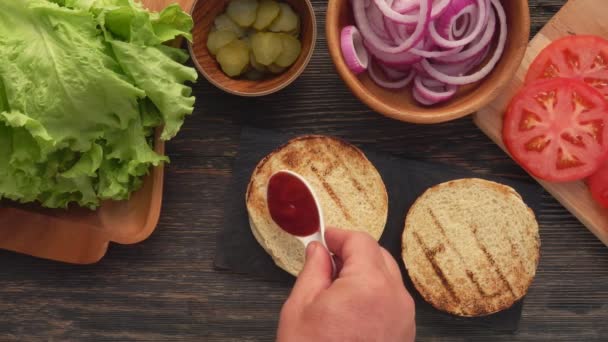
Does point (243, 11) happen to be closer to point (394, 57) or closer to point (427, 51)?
point (394, 57)

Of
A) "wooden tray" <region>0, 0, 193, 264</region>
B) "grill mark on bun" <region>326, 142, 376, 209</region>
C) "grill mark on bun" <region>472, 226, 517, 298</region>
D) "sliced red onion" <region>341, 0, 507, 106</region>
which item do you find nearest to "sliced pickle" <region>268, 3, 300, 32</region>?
"sliced red onion" <region>341, 0, 507, 106</region>

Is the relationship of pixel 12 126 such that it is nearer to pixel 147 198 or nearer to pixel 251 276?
pixel 147 198

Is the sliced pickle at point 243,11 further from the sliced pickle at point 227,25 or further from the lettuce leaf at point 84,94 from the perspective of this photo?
the lettuce leaf at point 84,94

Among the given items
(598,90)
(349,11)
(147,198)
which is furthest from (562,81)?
(147,198)

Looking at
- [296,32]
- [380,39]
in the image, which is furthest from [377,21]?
[296,32]

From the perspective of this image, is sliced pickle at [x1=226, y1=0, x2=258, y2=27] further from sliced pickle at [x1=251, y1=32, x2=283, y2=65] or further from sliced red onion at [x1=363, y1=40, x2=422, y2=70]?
sliced red onion at [x1=363, y1=40, x2=422, y2=70]

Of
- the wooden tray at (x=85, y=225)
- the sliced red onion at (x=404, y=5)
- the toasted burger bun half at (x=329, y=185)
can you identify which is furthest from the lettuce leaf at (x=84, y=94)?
the sliced red onion at (x=404, y=5)
